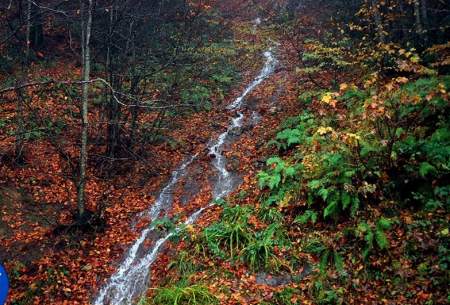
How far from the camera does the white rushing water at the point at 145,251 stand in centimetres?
895

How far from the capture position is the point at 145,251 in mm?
10086

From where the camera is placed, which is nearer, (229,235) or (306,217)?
(306,217)

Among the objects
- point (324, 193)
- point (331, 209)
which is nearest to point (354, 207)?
point (331, 209)

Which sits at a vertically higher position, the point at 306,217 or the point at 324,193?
the point at 324,193

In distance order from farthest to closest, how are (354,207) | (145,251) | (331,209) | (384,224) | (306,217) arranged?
(145,251)
(306,217)
(331,209)
(354,207)
(384,224)

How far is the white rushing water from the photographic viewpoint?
895 cm

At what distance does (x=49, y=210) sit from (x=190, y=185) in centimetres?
440

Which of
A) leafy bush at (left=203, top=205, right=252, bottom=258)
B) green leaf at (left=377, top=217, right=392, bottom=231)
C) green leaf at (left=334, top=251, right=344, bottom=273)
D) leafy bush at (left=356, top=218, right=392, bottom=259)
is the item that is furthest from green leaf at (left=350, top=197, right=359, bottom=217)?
leafy bush at (left=203, top=205, right=252, bottom=258)

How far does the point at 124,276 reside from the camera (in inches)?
372

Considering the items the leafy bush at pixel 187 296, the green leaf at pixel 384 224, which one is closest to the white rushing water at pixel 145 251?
the leafy bush at pixel 187 296

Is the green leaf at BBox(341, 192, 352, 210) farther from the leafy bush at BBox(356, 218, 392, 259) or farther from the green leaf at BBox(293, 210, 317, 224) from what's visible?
the green leaf at BBox(293, 210, 317, 224)

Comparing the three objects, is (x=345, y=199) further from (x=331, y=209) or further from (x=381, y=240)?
(x=381, y=240)

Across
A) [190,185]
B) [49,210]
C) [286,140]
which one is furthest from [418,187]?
[49,210]

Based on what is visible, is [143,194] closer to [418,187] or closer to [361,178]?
[361,178]
